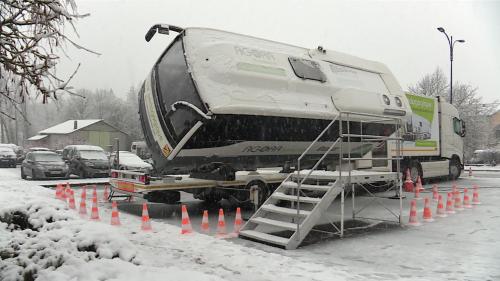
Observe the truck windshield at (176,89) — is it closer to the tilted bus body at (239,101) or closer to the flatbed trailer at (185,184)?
the tilted bus body at (239,101)

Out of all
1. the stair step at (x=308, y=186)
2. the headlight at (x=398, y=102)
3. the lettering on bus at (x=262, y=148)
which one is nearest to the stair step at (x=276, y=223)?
the stair step at (x=308, y=186)

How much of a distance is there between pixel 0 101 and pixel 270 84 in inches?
235

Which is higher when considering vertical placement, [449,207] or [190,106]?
[190,106]

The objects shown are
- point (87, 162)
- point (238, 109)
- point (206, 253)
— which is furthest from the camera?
point (87, 162)

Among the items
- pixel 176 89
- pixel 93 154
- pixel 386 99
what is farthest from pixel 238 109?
pixel 93 154

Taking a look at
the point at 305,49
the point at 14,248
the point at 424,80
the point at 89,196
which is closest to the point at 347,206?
the point at 305,49

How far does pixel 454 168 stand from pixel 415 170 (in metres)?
4.05

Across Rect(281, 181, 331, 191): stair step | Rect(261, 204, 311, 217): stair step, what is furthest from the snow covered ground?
Rect(281, 181, 331, 191): stair step

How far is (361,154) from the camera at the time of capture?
12586 millimetres

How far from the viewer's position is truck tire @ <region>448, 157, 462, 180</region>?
67.9 ft

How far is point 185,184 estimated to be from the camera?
32.2 ft

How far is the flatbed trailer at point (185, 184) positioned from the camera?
966 centimetres

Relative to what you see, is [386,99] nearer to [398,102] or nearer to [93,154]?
[398,102]

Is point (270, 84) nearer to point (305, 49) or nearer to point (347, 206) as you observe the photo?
point (305, 49)
